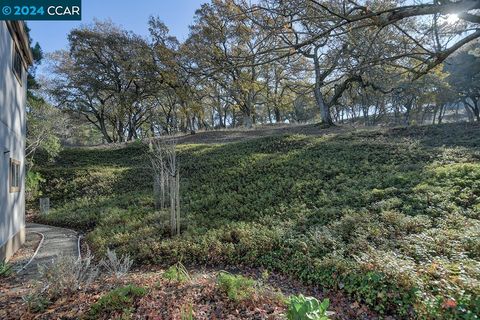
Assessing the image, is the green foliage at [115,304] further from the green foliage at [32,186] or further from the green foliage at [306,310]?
the green foliage at [32,186]

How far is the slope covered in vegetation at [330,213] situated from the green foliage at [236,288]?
60.5 inches

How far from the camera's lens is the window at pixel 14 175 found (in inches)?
287

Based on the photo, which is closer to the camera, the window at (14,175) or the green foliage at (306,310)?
the green foliage at (306,310)

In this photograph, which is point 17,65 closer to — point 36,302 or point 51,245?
point 51,245

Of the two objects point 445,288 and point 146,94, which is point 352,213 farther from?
point 146,94

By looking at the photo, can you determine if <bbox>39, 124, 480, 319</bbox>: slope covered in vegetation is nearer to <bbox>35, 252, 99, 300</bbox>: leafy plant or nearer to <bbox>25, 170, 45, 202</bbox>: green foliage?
<bbox>25, 170, 45, 202</bbox>: green foliage

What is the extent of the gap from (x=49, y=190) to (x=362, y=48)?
54.0 ft

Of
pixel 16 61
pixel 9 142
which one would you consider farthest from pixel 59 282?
pixel 16 61

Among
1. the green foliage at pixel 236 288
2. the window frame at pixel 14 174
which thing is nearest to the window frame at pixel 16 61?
the window frame at pixel 14 174

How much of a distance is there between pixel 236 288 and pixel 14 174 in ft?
21.6

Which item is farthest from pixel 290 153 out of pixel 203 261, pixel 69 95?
pixel 69 95

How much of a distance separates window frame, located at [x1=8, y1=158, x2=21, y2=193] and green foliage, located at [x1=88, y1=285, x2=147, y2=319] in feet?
16.9

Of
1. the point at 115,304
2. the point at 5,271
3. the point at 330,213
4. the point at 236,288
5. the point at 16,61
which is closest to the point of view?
the point at 115,304

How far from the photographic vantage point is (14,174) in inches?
302
